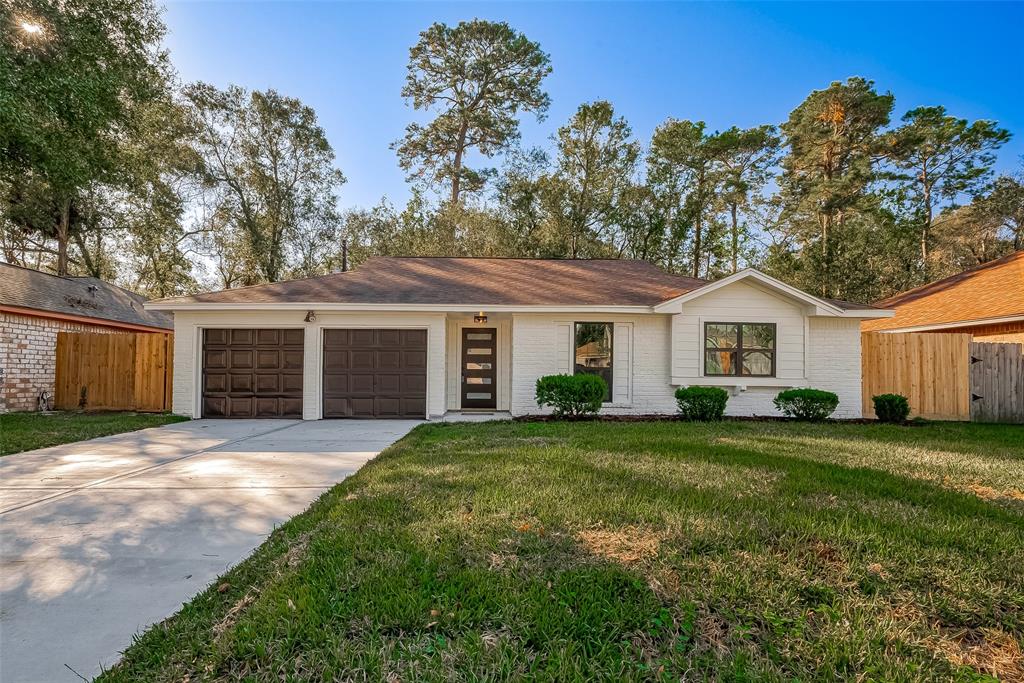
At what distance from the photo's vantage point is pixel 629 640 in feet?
6.93

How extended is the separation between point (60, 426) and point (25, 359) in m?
4.77

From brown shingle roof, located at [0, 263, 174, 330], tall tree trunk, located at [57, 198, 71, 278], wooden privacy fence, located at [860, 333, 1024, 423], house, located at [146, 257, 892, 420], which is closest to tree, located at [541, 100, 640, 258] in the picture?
house, located at [146, 257, 892, 420]

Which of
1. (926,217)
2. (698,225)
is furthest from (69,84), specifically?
(926,217)

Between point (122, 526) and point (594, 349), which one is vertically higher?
point (594, 349)

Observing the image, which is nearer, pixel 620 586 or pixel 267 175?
pixel 620 586

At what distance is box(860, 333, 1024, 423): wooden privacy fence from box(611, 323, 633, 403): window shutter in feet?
17.0

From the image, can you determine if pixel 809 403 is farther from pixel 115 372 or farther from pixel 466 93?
pixel 466 93

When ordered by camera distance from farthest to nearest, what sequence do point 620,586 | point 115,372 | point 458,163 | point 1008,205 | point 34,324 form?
1. point 458,163
2. point 1008,205
3. point 34,324
4. point 115,372
5. point 620,586

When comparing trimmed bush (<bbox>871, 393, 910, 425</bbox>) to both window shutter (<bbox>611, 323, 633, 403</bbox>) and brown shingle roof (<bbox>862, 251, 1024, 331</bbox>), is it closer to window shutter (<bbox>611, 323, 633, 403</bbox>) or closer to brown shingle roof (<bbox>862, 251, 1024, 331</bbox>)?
brown shingle roof (<bbox>862, 251, 1024, 331</bbox>)

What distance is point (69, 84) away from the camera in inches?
368

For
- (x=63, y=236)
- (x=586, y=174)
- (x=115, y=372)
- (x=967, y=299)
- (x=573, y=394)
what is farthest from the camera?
(x=586, y=174)

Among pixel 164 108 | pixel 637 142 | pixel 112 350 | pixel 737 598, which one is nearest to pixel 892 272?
pixel 637 142

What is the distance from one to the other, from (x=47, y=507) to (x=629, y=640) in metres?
4.83

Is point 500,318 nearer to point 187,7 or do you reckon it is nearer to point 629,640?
point 629,640
